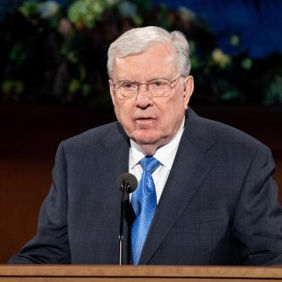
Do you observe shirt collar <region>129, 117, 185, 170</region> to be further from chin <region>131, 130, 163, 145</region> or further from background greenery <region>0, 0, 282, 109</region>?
background greenery <region>0, 0, 282, 109</region>

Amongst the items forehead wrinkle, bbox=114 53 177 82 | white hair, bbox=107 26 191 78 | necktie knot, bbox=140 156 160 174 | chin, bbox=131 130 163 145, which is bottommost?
necktie knot, bbox=140 156 160 174

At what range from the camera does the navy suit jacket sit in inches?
→ 93.7

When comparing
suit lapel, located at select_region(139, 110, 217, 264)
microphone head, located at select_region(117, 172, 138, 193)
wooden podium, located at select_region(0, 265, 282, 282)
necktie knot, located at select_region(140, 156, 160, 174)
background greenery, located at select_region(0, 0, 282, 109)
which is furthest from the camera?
background greenery, located at select_region(0, 0, 282, 109)

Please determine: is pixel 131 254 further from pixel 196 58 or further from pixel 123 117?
pixel 196 58

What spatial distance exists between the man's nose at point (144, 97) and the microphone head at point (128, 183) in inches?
10.3

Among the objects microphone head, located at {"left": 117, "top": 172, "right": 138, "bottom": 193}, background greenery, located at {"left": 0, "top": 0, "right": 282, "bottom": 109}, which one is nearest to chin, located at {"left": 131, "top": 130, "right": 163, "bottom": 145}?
microphone head, located at {"left": 117, "top": 172, "right": 138, "bottom": 193}

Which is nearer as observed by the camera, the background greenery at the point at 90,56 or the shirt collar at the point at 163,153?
the shirt collar at the point at 163,153

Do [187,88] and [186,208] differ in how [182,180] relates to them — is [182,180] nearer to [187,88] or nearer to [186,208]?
[186,208]

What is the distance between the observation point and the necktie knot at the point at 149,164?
248cm

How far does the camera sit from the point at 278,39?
3688 mm

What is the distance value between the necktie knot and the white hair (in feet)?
0.90

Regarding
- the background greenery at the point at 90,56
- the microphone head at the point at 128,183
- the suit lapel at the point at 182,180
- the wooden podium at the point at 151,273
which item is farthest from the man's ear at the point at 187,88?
the background greenery at the point at 90,56

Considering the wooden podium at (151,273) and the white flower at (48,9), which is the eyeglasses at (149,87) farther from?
the white flower at (48,9)

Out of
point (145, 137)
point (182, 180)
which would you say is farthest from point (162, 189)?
Result: point (145, 137)
